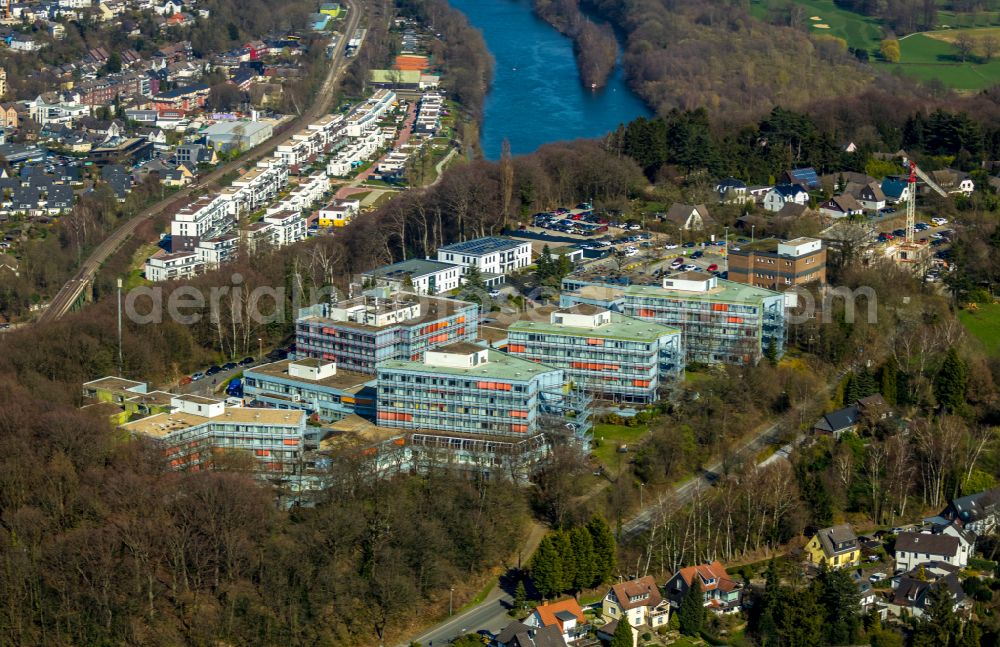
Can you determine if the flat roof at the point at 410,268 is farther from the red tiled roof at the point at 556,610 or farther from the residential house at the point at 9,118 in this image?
the residential house at the point at 9,118

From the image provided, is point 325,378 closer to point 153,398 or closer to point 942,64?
point 153,398

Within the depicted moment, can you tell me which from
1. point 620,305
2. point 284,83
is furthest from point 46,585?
point 284,83

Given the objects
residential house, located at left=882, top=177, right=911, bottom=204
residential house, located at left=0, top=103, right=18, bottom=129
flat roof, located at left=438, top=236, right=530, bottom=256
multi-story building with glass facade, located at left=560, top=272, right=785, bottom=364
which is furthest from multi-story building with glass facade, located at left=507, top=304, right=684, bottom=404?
residential house, located at left=0, top=103, right=18, bottom=129

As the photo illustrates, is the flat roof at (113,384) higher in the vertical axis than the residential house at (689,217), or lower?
higher

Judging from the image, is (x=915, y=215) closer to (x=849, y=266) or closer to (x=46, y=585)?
(x=849, y=266)

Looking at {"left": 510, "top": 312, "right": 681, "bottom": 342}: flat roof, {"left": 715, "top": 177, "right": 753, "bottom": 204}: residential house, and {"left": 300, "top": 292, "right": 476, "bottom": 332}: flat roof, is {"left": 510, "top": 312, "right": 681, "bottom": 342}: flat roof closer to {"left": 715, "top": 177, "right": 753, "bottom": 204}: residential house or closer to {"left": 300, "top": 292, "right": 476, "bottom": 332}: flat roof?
{"left": 300, "top": 292, "right": 476, "bottom": 332}: flat roof

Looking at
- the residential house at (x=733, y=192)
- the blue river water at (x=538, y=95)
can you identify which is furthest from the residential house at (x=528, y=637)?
the blue river water at (x=538, y=95)
